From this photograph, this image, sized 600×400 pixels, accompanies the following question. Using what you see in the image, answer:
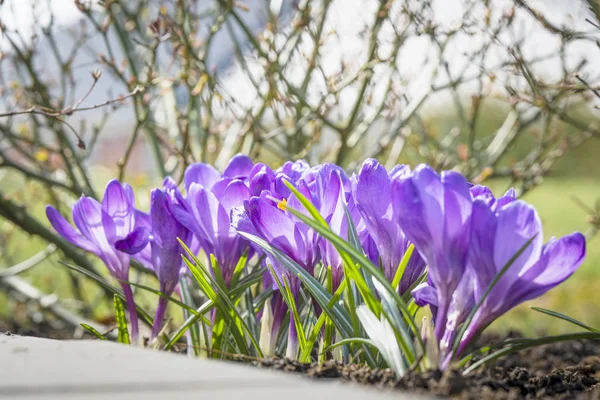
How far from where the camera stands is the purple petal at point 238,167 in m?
1.61

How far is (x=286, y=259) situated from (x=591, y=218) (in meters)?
1.83

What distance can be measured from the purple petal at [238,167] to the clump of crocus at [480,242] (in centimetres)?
56

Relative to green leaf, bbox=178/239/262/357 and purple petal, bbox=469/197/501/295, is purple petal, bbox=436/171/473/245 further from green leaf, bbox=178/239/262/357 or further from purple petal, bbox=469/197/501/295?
green leaf, bbox=178/239/262/357

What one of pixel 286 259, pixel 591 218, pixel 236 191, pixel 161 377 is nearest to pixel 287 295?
pixel 286 259

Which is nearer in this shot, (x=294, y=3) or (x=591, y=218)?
(x=591, y=218)

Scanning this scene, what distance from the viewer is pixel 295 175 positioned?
4.93 feet

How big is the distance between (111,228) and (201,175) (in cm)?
24

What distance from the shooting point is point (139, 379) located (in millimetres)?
866

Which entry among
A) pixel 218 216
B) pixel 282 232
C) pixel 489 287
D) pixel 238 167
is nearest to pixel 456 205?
pixel 489 287

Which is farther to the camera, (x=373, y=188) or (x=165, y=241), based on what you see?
(x=165, y=241)

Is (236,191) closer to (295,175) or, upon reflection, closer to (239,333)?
(295,175)

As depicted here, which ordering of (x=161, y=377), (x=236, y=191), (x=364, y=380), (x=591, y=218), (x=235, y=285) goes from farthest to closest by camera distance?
(x=591, y=218), (x=235, y=285), (x=236, y=191), (x=364, y=380), (x=161, y=377)

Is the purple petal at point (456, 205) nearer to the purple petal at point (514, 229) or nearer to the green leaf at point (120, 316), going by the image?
the purple petal at point (514, 229)

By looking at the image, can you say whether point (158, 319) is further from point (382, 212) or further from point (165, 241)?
point (382, 212)
